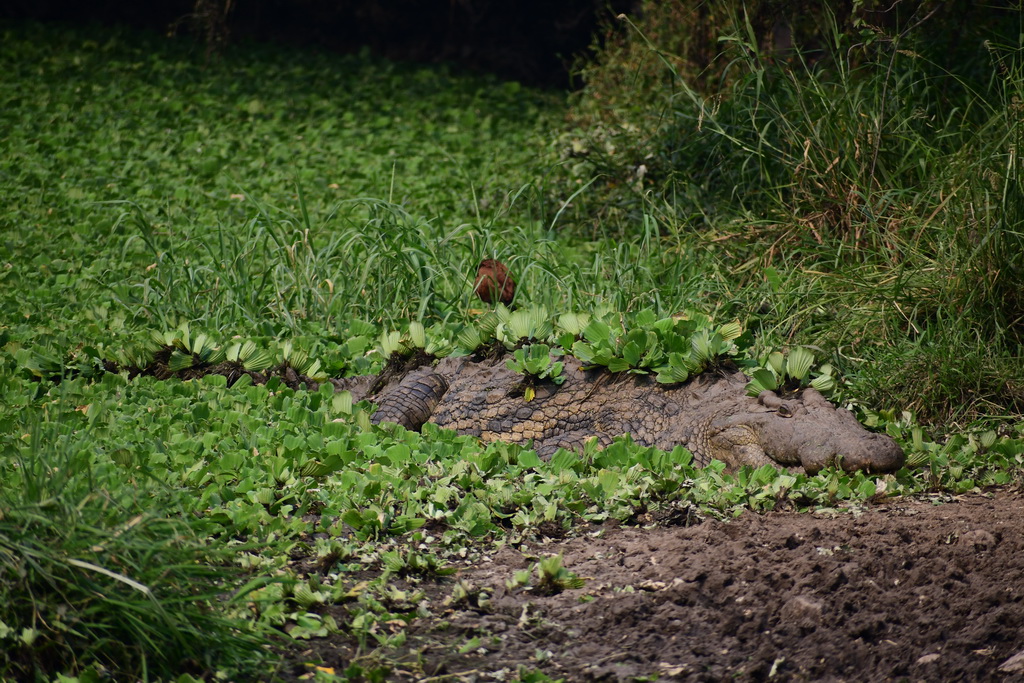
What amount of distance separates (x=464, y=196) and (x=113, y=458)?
4321mm

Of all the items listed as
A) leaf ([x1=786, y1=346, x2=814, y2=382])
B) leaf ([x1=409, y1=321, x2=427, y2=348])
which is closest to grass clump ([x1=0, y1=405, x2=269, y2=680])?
leaf ([x1=409, y1=321, x2=427, y2=348])

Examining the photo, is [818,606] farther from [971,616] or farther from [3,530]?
[3,530]

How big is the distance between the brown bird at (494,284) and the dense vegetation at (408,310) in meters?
0.14

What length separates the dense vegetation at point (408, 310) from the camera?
2252 mm

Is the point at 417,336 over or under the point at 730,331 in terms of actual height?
under

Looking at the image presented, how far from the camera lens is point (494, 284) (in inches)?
181

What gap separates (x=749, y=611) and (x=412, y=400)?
6.31 ft

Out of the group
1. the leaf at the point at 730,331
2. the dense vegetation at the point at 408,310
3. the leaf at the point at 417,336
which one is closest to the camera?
the dense vegetation at the point at 408,310

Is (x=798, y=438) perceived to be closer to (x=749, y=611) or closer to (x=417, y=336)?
(x=749, y=611)

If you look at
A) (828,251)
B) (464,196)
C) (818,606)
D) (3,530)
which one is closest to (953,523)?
(818,606)

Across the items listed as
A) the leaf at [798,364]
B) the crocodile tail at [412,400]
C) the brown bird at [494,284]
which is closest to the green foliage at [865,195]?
the leaf at [798,364]

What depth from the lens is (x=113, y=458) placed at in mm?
3008

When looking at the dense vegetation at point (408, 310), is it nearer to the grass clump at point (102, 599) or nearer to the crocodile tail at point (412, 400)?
the grass clump at point (102, 599)

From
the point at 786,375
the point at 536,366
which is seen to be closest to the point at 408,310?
the point at 536,366
